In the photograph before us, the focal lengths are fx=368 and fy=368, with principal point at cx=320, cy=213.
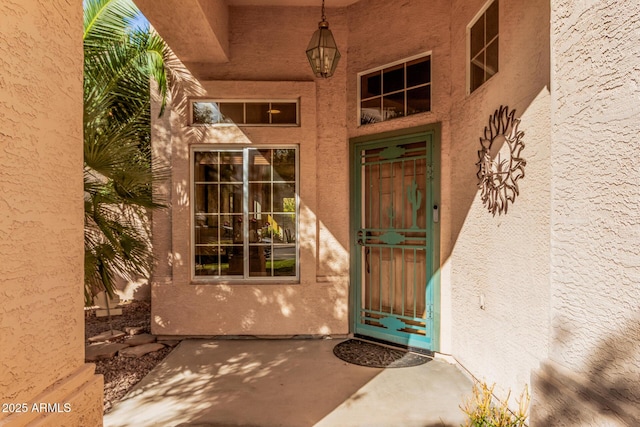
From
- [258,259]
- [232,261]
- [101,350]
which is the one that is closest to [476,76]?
[258,259]

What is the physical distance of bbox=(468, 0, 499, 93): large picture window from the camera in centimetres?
362

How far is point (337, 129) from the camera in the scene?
5391mm

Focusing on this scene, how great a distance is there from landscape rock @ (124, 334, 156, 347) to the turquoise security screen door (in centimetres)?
295

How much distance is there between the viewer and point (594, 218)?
1.61 meters

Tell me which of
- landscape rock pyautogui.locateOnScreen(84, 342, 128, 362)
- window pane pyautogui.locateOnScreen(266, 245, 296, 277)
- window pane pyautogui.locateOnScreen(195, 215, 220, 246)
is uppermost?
window pane pyautogui.locateOnScreen(195, 215, 220, 246)

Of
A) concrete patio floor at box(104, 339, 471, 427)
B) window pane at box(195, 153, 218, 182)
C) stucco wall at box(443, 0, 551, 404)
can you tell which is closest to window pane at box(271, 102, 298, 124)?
window pane at box(195, 153, 218, 182)

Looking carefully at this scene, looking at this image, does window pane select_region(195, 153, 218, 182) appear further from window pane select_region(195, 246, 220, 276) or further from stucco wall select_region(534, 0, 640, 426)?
stucco wall select_region(534, 0, 640, 426)

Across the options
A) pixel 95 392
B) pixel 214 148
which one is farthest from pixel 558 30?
pixel 214 148

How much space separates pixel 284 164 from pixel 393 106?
175cm

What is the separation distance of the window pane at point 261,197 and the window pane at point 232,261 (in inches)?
25.7

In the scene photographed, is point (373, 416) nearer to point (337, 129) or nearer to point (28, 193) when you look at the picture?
point (28, 193)

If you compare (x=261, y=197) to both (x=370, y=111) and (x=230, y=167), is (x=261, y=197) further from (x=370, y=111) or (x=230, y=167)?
(x=370, y=111)

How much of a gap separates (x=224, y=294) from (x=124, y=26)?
4.07 metres

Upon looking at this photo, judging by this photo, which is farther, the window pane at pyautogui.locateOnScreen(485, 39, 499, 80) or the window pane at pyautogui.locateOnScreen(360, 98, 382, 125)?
the window pane at pyautogui.locateOnScreen(360, 98, 382, 125)
